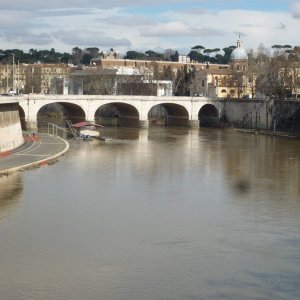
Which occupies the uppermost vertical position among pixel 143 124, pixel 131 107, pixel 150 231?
pixel 131 107

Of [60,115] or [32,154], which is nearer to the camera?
[32,154]

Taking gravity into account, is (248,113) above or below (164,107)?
below

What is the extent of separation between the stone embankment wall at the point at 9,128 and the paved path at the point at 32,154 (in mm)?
338

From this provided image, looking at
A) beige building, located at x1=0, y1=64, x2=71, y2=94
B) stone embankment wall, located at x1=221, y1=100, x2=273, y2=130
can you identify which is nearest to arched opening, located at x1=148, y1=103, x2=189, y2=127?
stone embankment wall, located at x1=221, y1=100, x2=273, y2=130

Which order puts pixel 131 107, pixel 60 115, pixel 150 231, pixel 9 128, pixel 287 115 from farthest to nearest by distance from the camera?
pixel 60 115
pixel 131 107
pixel 287 115
pixel 9 128
pixel 150 231

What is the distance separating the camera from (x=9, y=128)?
3114 cm

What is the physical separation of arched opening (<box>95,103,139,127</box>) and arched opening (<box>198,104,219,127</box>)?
6061 mm

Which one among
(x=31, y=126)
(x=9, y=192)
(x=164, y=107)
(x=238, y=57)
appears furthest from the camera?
(x=238, y=57)

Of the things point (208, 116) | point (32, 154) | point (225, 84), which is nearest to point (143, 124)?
point (208, 116)

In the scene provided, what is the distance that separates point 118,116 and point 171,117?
4813 millimetres

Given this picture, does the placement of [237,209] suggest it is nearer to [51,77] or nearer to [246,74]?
[246,74]

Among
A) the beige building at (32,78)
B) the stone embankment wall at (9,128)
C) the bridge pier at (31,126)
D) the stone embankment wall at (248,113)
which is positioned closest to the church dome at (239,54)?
the beige building at (32,78)

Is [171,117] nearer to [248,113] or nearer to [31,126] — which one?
[248,113]

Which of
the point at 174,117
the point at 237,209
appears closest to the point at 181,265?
the point at 237,209
